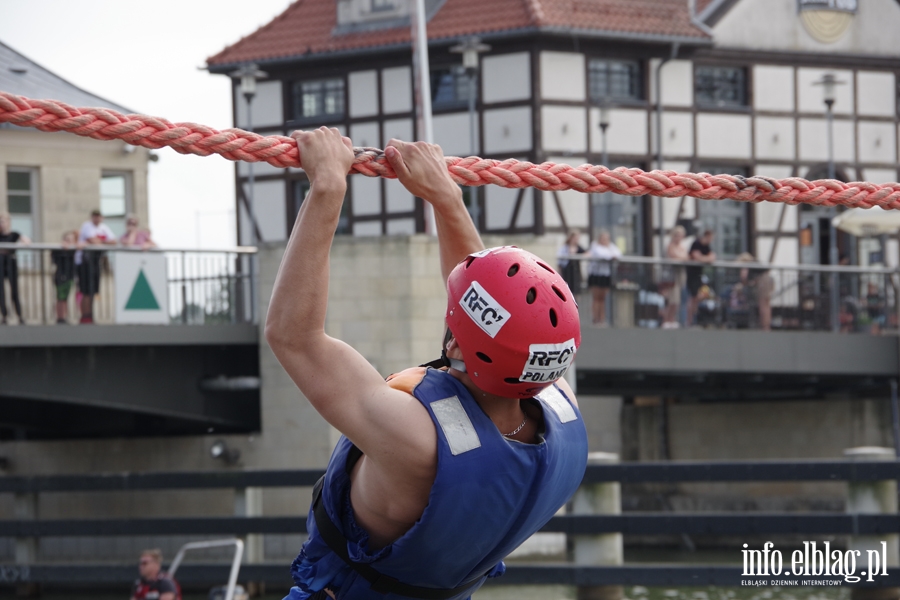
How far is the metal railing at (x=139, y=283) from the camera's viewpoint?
15.1m

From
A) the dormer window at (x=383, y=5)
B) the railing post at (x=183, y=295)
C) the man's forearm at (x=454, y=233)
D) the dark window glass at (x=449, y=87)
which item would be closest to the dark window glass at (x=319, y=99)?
the dormer window at (x=383, y=5)

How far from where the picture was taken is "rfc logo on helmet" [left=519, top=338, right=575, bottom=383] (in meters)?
2.39

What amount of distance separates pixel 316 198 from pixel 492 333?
419 mm

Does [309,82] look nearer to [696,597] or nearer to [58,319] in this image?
[58,319]

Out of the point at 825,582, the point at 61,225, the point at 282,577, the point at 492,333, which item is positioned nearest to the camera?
the point at 492,333

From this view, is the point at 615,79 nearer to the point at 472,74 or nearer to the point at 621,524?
the point at 472,74

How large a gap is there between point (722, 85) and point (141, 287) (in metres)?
12.9

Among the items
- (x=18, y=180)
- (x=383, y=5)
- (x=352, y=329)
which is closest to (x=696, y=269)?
(x=352, y=329)

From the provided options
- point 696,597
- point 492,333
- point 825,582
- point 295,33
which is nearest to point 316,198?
point 492,333

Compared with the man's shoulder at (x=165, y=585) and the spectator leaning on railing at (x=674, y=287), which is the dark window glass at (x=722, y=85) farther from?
the man's shoulder at (x=165, y=585)

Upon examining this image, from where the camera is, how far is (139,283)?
51.8 ft

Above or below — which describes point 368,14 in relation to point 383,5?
below

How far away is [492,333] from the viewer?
7.84 feet

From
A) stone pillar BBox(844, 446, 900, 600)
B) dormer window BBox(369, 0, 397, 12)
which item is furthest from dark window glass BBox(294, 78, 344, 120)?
stone pillar BBox(844, 446, 900, 600)
